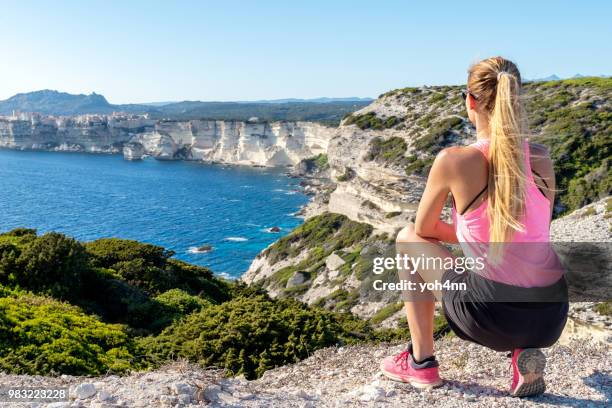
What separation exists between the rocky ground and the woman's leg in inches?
16.6

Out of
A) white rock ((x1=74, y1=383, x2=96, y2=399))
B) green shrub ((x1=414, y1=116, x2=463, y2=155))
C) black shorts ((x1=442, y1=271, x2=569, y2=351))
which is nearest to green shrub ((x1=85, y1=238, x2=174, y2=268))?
white rock ((x1=74, y1=383, x2=96, y2=399))

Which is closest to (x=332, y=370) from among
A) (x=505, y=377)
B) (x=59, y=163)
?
(x=505, y=377)

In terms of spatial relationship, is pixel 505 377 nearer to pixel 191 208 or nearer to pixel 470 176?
pixel 470 176

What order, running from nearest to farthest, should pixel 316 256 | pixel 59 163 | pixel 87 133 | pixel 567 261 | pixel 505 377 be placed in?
pixel 505 377
pixel 567 261
pixel 316 256
pixel 59 163
pixel 87 133

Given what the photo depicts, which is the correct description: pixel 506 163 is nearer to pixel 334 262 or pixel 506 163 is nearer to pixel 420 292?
pixel 420 292

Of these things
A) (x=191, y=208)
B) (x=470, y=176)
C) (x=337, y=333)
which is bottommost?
(x=191, y=208)

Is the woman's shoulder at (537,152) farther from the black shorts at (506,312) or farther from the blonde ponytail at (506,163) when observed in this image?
the black shorts at (506,312)

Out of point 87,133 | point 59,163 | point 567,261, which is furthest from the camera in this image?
point 87,133

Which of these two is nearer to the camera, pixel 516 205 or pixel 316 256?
pixel 516 205

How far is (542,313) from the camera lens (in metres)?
3.68

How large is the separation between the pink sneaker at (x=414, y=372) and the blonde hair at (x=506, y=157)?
1353mm

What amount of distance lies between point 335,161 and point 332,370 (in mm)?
Answer: 33295

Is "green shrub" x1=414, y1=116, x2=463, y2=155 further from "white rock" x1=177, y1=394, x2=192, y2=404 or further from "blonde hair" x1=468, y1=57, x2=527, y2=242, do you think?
"white rock" x1=177, y1=394, x2=192, y2=404

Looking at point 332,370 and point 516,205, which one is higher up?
point 516,205
